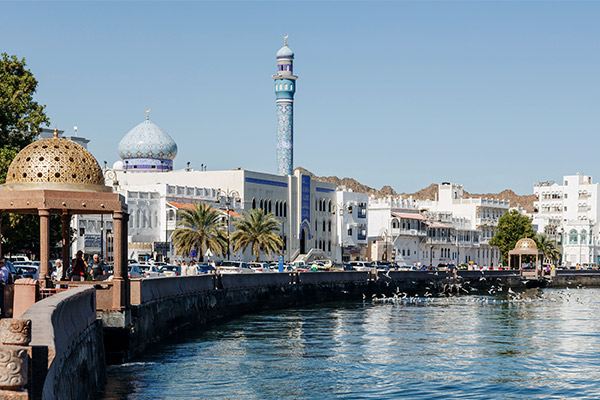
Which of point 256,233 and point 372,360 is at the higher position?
point 256,233

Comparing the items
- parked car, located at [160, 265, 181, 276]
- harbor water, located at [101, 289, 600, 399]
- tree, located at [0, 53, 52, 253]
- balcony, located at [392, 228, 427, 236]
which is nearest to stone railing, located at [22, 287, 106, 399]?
harbor water, located at [101, 289, 600, 399]

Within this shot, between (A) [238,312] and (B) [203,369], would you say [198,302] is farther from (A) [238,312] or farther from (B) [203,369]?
(B) [203,369]

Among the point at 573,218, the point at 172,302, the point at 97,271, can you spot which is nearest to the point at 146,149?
the point at 172,302

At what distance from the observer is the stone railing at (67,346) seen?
1174cm

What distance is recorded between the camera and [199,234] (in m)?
79.5

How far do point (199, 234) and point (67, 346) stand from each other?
207ft

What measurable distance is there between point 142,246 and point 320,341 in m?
49.1

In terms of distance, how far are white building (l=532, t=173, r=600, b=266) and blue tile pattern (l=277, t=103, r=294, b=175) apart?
215ft

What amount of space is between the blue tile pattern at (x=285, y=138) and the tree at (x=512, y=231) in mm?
31635

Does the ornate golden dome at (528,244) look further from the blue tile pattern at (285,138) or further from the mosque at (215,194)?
the blue tile pattern at (285,138)

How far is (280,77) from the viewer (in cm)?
10881

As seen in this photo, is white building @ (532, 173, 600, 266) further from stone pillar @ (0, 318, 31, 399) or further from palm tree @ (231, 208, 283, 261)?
stone pillar @ (0, 318, 31, 399)

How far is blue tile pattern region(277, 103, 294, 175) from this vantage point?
10781cm

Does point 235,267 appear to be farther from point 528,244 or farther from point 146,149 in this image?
point 528,244
